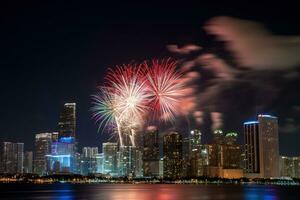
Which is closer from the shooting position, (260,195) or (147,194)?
(147,194)

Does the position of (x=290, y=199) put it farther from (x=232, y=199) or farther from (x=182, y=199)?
(x=182, y=199)

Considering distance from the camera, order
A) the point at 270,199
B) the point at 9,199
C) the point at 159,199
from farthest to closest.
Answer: the point at 270,199 < the point at 9,199 < the point at 159,199

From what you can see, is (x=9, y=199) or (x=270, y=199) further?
(x=270, y=199)

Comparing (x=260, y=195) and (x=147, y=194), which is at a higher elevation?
(x=147, y=194)

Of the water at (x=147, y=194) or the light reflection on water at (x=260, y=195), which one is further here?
the light reflection on water at (x=260, y=195)

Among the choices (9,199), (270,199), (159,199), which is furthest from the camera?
(270,199)

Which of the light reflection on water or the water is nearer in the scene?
the water

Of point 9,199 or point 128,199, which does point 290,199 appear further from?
point 9,199

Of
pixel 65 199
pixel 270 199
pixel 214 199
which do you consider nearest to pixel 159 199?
pixel 214 199

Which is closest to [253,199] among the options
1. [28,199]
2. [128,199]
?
[128,199]
